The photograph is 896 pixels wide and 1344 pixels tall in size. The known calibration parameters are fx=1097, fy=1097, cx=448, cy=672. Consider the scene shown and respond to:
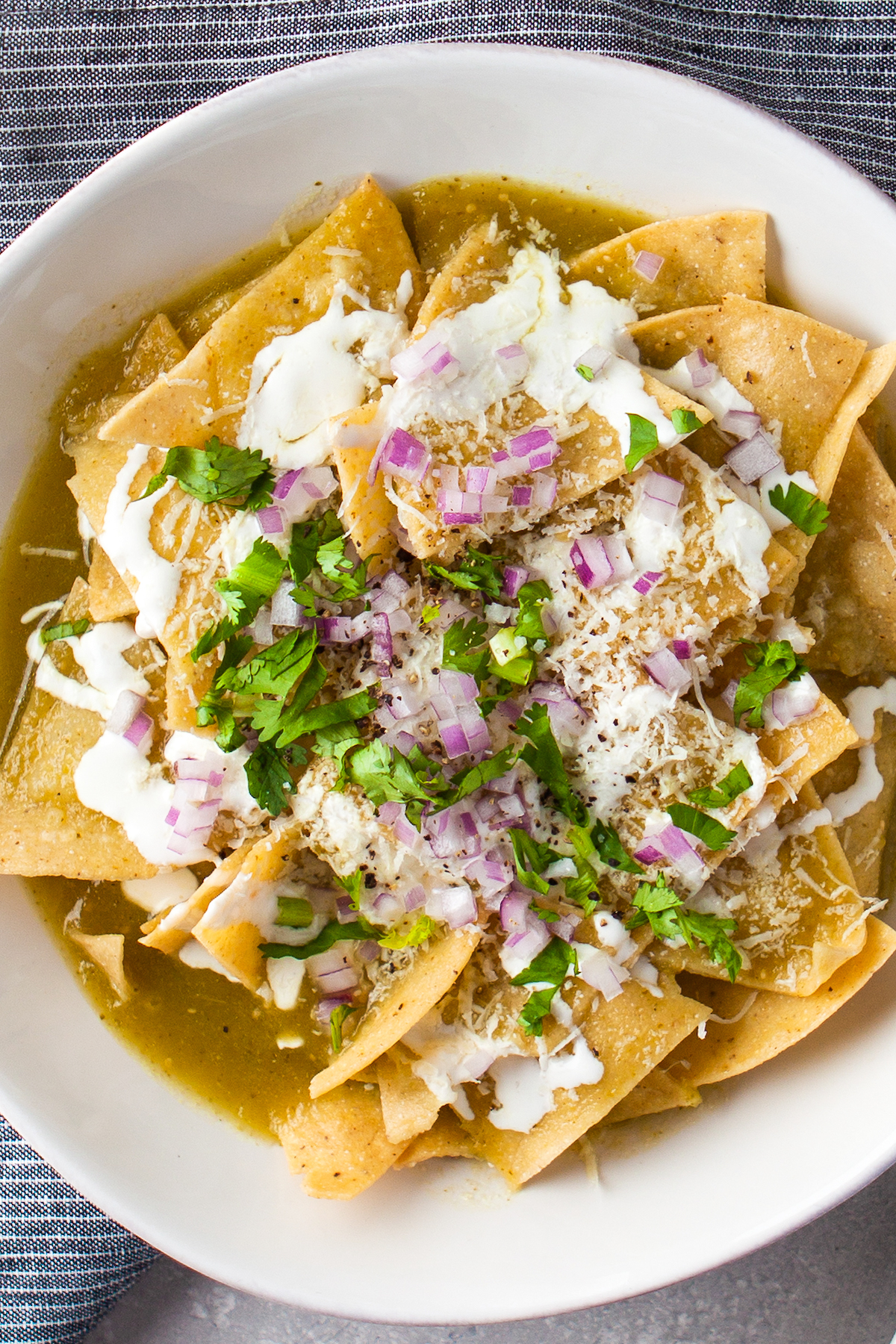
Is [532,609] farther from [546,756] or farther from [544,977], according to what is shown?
[544,977]

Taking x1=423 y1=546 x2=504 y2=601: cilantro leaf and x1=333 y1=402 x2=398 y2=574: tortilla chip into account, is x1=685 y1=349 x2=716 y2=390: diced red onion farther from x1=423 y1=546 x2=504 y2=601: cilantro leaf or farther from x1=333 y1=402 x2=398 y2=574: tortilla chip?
x1=333 y1=402 x2=398 y2=574: tortilla chip

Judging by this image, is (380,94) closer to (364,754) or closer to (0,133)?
(0,133)

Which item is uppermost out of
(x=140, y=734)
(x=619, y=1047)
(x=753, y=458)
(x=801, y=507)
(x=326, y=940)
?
(x=753, y=458)

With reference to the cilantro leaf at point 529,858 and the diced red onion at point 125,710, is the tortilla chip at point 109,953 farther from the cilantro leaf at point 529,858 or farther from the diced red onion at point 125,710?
the cilantro leaf at point 529,858

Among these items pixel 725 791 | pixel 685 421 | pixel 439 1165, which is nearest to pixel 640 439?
pixel 685 421

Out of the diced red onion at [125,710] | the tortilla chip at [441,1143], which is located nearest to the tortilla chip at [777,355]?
the diced red onion at [125,710]

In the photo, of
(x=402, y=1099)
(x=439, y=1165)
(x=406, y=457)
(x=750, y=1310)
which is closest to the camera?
(x=406, y=457)
